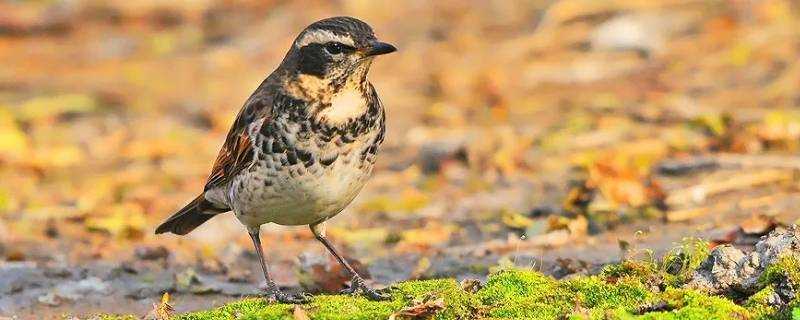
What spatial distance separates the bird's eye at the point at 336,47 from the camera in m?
6.80

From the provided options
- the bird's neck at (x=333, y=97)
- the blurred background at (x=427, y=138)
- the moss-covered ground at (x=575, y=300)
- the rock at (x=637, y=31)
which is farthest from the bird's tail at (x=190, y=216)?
the rock at (x=637, y=31)

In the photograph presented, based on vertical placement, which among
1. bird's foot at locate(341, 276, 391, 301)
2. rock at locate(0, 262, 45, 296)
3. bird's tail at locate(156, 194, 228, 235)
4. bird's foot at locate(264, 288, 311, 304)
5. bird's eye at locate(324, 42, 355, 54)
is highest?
bird's eye at locate(324, 42, 355, 54)

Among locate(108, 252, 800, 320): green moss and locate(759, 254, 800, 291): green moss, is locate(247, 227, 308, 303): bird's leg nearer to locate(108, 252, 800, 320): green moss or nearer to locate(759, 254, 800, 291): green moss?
locate(108, 252, 800, 320): green moss

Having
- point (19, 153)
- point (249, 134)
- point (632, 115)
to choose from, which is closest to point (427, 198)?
point (632, 115)

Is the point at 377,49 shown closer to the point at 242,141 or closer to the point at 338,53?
the point at 338,53

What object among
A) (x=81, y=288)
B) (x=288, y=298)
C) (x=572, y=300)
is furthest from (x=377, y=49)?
(x=81, y=288)

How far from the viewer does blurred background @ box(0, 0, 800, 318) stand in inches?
336

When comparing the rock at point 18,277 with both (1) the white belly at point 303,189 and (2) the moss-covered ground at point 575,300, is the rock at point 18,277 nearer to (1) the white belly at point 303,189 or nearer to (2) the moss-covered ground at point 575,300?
(1) the white belly at point 303,189

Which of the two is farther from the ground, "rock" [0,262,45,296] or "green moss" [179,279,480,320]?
"rock" [0,262,45,296]

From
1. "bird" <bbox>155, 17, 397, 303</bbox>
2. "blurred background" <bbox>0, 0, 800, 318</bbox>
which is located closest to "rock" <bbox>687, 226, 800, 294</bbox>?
"blurred background" <bbox>0, 0, 800, 318</bbox>

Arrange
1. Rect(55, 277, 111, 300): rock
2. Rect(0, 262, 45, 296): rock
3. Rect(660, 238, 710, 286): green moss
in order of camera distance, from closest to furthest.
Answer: Rect(660, 238, 710, 286): green moss < Rect(55, 277, 111, 300): rock < Rect(0, 262, 45, 296): rock

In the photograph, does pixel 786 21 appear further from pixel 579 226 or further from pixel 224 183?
pixel 224 183

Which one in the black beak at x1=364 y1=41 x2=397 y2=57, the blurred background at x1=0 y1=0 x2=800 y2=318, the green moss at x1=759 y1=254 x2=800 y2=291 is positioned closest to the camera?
the green moss at x1=759 y1=254 x2=800 y2=291

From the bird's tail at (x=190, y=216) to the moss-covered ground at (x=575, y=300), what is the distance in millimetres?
2016
